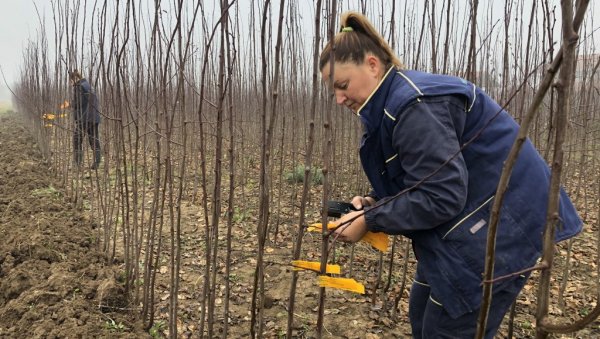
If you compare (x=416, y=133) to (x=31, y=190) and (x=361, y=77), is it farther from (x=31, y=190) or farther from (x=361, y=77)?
(x=31, y=190)

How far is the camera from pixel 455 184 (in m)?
1.00

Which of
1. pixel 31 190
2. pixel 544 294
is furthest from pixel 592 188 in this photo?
pixel 31 190

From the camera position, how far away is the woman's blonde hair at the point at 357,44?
3.67 ft

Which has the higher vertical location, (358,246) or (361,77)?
(361,77)

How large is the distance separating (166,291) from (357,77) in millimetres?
2183

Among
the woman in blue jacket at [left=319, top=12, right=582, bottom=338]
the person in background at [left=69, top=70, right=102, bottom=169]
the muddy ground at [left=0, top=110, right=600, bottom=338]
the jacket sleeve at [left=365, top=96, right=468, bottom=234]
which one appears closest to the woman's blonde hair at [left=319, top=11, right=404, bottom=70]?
the woman in blue jacket at [left=319, top=12, right=582, bottom=338]

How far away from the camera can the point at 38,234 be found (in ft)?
9.81

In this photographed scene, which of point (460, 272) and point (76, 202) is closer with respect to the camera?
point (460, 272)

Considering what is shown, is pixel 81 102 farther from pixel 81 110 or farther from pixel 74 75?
pixel 74 75

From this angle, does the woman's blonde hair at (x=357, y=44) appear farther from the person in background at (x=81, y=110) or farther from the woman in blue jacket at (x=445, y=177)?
the person in background at (x=81, y=110)

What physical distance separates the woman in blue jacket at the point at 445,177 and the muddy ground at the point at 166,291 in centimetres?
81

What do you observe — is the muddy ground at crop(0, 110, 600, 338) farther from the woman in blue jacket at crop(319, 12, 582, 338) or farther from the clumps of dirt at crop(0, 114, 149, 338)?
the woman in blue jacket at crop(319, 12, 582, 338)

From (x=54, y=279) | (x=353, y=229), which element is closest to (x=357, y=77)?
(x=353, y=229)

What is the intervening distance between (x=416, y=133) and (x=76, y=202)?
3.99 m
